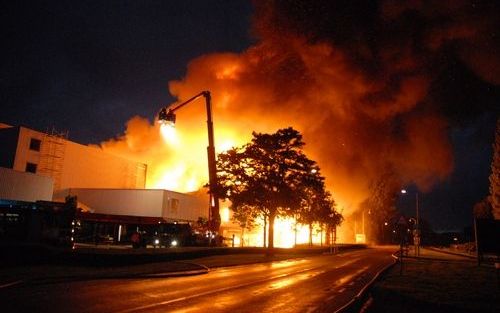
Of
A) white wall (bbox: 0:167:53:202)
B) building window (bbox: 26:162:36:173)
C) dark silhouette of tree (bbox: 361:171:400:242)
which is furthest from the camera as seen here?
dark silhouette of tree (bbox: 361:171:400:242)

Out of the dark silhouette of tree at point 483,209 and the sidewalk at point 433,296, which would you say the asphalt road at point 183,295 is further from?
the dark silhouette of tree at point 483,209

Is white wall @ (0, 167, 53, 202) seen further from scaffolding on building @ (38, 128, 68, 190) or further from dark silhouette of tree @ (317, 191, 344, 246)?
dark silhouette of tree @ (317, 191, 344, 246)

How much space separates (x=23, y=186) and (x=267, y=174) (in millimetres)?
30242

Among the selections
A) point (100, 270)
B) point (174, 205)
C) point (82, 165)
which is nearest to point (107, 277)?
point (100, 270)

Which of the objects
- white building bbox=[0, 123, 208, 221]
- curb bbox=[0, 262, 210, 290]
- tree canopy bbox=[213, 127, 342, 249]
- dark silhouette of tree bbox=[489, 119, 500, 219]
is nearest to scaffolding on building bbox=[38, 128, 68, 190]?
white building bbox=[0, 123, 208, 221]

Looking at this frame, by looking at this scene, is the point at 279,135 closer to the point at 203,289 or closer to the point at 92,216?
the point at 92,216

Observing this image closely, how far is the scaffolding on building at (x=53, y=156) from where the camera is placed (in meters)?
59.0

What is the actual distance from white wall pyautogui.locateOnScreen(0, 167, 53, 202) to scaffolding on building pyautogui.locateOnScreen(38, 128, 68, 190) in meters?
5.30

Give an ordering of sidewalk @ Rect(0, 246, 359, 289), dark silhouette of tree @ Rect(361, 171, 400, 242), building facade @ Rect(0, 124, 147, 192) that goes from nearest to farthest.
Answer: sidewalk @ Rect(0, 246, 359, 289)
building facade @ Rect(0, 124, 147, 192)
dark silhouette of tree @ Rect(361, 171, 400, 242)

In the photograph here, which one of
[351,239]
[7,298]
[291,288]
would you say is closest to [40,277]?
[7,298]

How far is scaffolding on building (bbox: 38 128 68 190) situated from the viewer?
194ft

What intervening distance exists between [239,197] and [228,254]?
6.92 m

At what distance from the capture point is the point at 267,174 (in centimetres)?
4009

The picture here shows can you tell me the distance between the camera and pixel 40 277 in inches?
608
